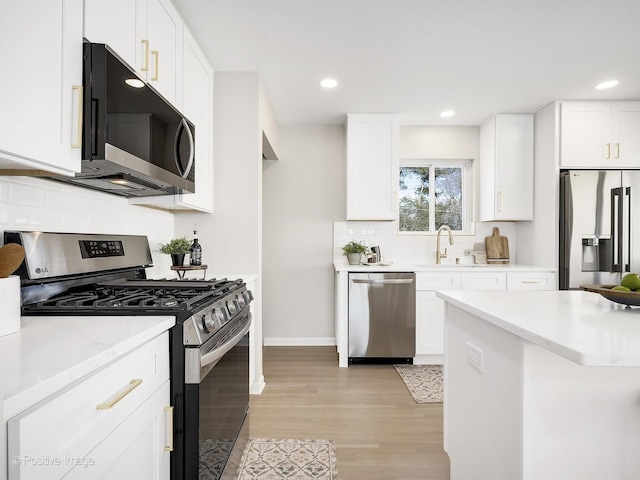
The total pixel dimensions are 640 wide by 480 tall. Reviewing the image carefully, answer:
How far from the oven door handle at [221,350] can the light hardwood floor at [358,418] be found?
33.0 inches

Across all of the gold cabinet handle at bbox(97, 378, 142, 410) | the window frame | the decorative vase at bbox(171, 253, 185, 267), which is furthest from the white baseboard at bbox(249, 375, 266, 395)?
the window frame

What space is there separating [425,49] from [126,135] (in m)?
2.02

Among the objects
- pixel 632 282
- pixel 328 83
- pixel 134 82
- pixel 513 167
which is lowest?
pixel 632 282

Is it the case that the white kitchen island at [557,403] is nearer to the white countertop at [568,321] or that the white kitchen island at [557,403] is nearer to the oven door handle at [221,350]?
the white countertop at [568,321]

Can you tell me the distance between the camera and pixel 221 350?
57.4 inches

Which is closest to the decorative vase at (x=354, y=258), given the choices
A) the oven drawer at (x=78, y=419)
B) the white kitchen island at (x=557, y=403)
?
the white kitchen island at (x=557, y=403)

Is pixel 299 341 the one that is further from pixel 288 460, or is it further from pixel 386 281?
pixel 288 460

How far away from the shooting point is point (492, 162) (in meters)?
3.91

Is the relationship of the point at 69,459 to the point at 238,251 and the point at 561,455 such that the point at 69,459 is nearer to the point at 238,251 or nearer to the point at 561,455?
the point at 561,455

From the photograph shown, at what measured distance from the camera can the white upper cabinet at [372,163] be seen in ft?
12.4

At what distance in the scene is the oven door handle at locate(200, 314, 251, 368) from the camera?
1.29m

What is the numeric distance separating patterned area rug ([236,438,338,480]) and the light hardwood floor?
59mm

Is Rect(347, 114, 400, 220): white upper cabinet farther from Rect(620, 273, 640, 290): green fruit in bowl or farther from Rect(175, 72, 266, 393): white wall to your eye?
Rect(620, 273, 640, 290): green fruit in bowl

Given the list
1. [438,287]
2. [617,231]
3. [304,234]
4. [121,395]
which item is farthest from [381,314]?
[121,395]
